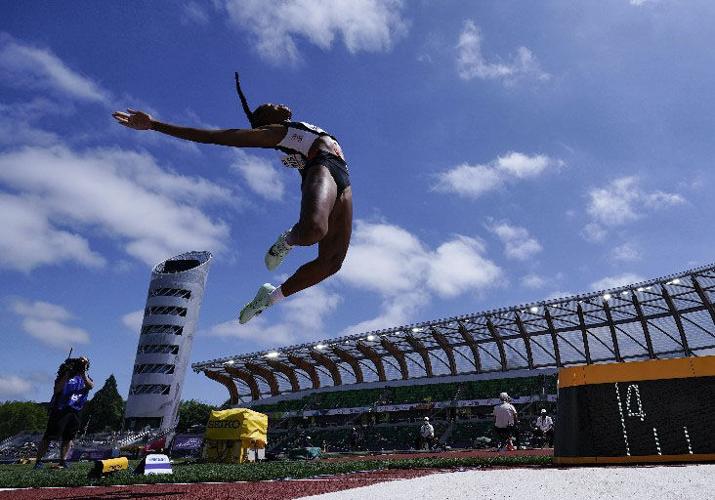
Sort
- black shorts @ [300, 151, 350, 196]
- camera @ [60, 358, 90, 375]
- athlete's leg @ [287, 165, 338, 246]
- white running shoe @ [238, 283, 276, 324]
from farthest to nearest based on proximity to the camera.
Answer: camera @ [60, 358, 90, 375], white running shoe @ [238, 283, 276, 324], black shorts @ [300, 151, 350, 196], athlete's leg @ [287, 165, 338, 246]

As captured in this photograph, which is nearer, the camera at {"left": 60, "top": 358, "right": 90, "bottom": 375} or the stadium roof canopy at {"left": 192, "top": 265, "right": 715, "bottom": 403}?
the camera at {"left": 60, "top": 358, "right": 90, "bottom": 375}

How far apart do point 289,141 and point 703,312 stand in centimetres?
3203

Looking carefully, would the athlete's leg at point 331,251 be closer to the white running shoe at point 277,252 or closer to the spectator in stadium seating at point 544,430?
the white running shoe at point 277,252

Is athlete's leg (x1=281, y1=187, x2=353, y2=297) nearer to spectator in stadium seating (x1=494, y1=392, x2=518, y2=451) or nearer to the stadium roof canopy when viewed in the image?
spectator in stadium seating (x1=494, y1=392, x2=518, y2=451)

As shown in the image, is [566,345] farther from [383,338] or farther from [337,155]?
[337,155]

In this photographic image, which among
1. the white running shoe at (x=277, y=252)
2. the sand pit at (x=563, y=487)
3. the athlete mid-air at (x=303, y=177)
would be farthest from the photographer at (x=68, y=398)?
the sand pit at (x=563, y=487)

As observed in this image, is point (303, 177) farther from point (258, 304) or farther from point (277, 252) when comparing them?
point (258, 304)

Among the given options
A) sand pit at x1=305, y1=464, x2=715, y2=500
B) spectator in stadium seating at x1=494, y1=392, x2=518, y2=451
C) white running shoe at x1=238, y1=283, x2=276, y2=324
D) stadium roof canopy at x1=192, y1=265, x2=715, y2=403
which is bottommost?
sand pit at x1=305, y1=464, x2=715, y2=500

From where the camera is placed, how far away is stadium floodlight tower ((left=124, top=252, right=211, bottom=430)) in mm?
68938

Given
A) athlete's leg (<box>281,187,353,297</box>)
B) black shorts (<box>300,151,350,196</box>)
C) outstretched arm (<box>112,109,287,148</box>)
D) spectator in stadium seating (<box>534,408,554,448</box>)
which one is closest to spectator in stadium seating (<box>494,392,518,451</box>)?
spectator in stadium seating (<box>534,408,554,448</box>)

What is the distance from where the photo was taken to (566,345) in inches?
1273

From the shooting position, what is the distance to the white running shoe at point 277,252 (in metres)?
3.36

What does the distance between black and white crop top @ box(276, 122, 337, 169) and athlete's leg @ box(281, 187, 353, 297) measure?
1.24 feet

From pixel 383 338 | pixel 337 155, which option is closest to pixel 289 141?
pixel 337 155
